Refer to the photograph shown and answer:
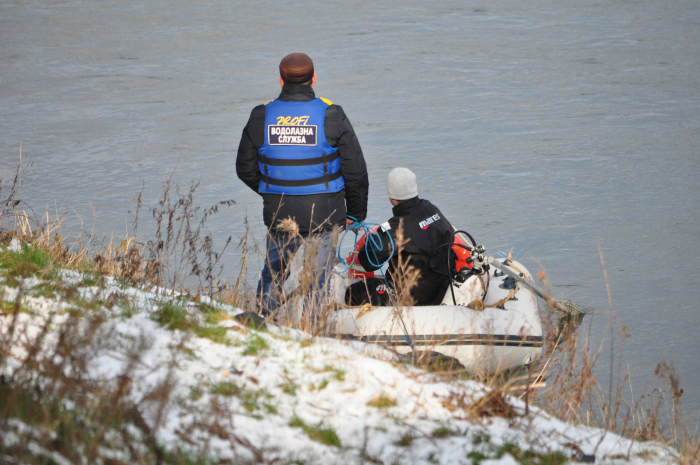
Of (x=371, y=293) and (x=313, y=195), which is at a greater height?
(x=313, y=195)

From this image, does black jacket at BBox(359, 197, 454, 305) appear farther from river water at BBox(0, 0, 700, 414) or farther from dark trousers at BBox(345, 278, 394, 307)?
river water at BBox(0, 0, 700, 414)

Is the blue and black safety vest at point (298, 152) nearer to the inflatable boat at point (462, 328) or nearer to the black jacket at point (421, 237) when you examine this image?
the black jacket at point (421, 237)

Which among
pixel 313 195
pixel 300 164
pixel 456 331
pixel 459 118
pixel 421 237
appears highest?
pixel 459 118

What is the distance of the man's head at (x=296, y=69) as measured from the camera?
416cm

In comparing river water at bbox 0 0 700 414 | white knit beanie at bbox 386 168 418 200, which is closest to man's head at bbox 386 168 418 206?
white knit beanie at bbox 386 168 418 200

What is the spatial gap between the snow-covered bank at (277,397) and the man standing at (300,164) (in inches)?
34.5

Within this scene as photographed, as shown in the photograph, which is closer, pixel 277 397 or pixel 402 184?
pixel 277 397

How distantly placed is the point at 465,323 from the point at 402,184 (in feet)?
2.98

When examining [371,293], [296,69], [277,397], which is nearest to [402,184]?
[371,293]

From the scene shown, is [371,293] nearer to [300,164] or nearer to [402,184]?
[402,184]

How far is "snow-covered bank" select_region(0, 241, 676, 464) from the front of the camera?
259 cm

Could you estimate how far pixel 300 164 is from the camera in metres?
4.28

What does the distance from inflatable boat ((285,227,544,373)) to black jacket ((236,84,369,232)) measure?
355 millimetres

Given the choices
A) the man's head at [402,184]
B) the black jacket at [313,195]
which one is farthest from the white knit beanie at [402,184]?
the black jacket at [313,195]
